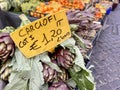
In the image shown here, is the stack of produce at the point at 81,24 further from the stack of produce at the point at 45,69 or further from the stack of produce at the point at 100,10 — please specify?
the stack of produce at the point at 100,10

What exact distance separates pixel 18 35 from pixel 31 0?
60.6 inches

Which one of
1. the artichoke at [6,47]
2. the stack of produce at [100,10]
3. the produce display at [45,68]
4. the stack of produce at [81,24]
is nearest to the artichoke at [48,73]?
the produce display at [45,68]

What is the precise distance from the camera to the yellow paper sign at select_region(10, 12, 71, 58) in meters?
1.16

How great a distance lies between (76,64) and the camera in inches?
50.2

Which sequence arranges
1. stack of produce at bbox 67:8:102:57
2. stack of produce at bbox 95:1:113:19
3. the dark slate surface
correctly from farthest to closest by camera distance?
stack of produce at bbox 95:1:113:19, the dark slate surface, stack of produce at bbox 67:8:102:57

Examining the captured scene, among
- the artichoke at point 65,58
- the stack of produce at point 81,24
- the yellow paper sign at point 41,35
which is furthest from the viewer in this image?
the stack of produce at point 81,24

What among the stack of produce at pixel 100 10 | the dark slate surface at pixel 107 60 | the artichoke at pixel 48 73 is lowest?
the dark slate surface at pixel 107 60

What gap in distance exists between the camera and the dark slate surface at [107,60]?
2.47m

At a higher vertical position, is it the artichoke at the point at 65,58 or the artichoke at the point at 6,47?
the artichoke at the point at 6,47

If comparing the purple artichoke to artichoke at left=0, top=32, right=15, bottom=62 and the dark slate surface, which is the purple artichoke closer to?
artichoke at left=0, top=32, right=15, bottom=62

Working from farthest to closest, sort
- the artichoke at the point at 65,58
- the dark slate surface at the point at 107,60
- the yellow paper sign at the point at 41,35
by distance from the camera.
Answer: the dark slate surface at the point at 107,60 < the artichoke at the point at 65,58 < the yellow paper sign at the point at 41,35

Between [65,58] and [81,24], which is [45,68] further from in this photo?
[81,24]

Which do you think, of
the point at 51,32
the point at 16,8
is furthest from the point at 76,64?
the point at 16,8

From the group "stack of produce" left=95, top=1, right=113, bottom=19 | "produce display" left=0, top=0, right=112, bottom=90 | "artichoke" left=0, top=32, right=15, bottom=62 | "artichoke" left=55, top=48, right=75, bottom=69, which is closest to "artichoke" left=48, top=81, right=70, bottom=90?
"produce display" left=0, top=0, right=112, bottom=90
